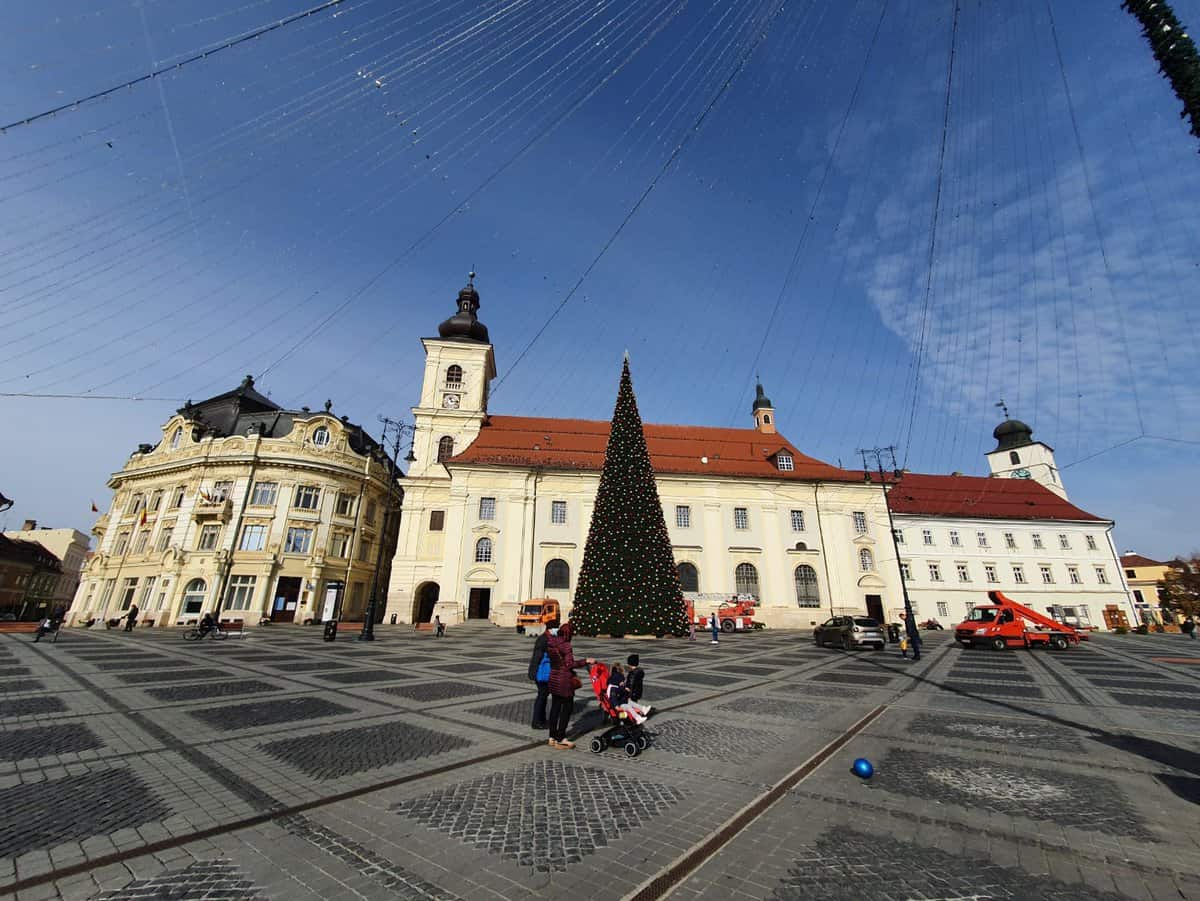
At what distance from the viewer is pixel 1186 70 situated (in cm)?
578

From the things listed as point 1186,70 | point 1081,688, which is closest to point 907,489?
point 1081,688

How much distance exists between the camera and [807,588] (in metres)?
35.5

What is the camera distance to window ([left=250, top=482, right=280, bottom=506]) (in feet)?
116

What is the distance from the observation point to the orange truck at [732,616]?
31891 millimetres

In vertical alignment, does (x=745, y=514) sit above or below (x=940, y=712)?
above

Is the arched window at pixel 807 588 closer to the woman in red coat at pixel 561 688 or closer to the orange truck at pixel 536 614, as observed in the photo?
the orange truck at pixel 536 614

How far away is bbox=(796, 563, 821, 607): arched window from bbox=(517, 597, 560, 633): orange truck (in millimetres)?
18104

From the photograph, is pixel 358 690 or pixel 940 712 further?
pixel 358 690

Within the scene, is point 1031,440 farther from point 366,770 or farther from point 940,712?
point 366,770

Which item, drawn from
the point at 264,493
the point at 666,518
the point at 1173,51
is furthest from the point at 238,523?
the point at 1173,51

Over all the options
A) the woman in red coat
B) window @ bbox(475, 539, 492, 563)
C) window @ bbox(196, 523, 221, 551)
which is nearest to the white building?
window @ bbox(475, 539, 492, 563)

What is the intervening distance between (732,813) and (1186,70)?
9.83m

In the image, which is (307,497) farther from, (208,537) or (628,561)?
(628,561)

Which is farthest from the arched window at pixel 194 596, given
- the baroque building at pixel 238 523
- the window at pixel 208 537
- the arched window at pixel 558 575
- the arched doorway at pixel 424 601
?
the arched window at pixel 558 575
